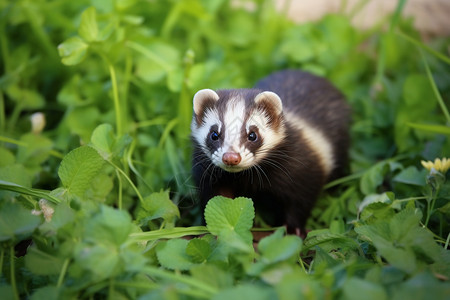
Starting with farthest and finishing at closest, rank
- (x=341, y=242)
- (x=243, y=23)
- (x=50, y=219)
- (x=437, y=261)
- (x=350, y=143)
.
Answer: (x=243, y=23) → (x=350, y=143) → (x=341, y=242) → (x=50, y=219) → (x=437, y=261)

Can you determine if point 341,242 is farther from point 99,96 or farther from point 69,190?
point 99,96

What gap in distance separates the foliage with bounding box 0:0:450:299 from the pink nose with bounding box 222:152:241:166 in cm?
21

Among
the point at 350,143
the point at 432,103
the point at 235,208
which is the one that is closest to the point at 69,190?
the point at 235,208

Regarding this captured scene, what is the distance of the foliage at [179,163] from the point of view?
190 cm

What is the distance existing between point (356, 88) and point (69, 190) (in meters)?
2.76

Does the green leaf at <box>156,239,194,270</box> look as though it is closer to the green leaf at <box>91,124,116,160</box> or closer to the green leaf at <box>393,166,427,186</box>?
the green leaf at <box>91,124,116,160</box>

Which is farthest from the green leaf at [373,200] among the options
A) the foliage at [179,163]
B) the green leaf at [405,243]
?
the green leaf at [405,243]

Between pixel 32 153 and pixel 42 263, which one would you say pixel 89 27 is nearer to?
pixel 32 153

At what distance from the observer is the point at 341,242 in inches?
93.7

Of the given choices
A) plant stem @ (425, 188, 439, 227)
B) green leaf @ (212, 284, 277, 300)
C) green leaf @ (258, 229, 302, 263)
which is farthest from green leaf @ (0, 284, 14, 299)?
plant stem @ (425, 188, 439, 227)

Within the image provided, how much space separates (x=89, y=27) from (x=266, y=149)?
140 centimetres

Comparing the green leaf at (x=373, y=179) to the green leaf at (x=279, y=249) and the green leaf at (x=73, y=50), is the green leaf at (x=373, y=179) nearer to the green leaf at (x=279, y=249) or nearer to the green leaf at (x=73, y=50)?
the green leaf at (x=279, y=249)

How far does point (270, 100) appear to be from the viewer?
8.48ft

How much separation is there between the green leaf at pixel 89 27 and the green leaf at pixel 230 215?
148 centimetres
